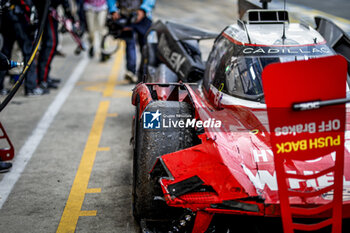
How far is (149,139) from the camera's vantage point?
13.6ft

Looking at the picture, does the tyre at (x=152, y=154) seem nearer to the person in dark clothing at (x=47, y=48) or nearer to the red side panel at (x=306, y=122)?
the red side panel at (x=306, y=122)

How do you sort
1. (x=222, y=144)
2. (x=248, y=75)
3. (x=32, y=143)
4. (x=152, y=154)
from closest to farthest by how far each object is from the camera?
(x=222, y=144) → (x=152, y=154) → (x=248, y=75) → (x=32, y=143)

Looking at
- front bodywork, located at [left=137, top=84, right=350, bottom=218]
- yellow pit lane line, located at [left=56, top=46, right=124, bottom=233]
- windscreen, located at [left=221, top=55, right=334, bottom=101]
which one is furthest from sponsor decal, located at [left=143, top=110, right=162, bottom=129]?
yellow pit lane line, located at [left=56, top=46, right=124, bottom=233]

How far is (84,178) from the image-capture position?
18.2 ft

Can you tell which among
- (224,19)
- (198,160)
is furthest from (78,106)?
(224,19)

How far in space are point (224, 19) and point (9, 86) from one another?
9.72 meters

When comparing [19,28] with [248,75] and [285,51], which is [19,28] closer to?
[248,75]

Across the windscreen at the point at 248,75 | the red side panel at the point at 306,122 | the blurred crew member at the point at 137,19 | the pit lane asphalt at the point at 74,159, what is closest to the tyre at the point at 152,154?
the pit lane asphalt at the point at 74,159

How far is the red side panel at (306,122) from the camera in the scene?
3.04 m

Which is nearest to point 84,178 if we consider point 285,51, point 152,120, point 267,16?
point 152,120

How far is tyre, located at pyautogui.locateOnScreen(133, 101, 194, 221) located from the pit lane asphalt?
0.46 m

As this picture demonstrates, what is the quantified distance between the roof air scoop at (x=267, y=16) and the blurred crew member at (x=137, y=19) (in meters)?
4.24

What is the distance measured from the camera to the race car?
3420 mm

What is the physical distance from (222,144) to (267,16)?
2.23 metres
